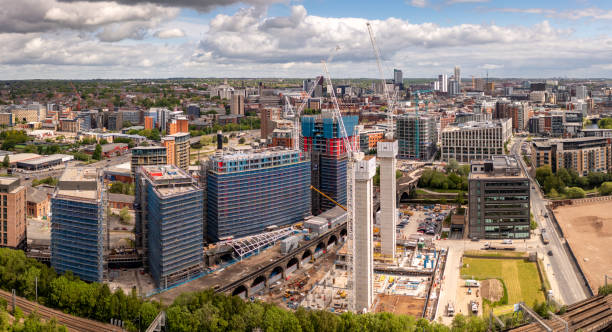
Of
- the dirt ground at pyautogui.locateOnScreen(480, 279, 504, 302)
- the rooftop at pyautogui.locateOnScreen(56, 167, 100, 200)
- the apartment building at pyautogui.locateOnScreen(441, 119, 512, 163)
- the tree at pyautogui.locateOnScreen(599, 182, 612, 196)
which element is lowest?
the dirt ground at pyautogui.locateOnScreen(480, 279, 504, 302)

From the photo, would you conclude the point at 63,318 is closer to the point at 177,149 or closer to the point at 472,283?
the point at 472,283

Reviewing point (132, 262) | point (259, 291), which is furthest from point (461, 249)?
point (132, 262)

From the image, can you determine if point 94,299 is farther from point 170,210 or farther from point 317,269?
point 317,269

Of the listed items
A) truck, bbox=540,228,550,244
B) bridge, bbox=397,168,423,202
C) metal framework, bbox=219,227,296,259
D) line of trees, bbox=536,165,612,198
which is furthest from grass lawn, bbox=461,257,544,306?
line of trees, bbox=536,165,612,198

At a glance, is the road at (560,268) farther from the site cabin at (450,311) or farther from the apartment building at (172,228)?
the apartment building at (172,228)

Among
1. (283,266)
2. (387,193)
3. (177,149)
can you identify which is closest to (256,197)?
(283,266)

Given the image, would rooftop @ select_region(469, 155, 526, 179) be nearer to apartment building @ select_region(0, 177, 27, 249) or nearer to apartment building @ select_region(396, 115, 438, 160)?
apartment building @ select_region(396, 115, 438, 160)
